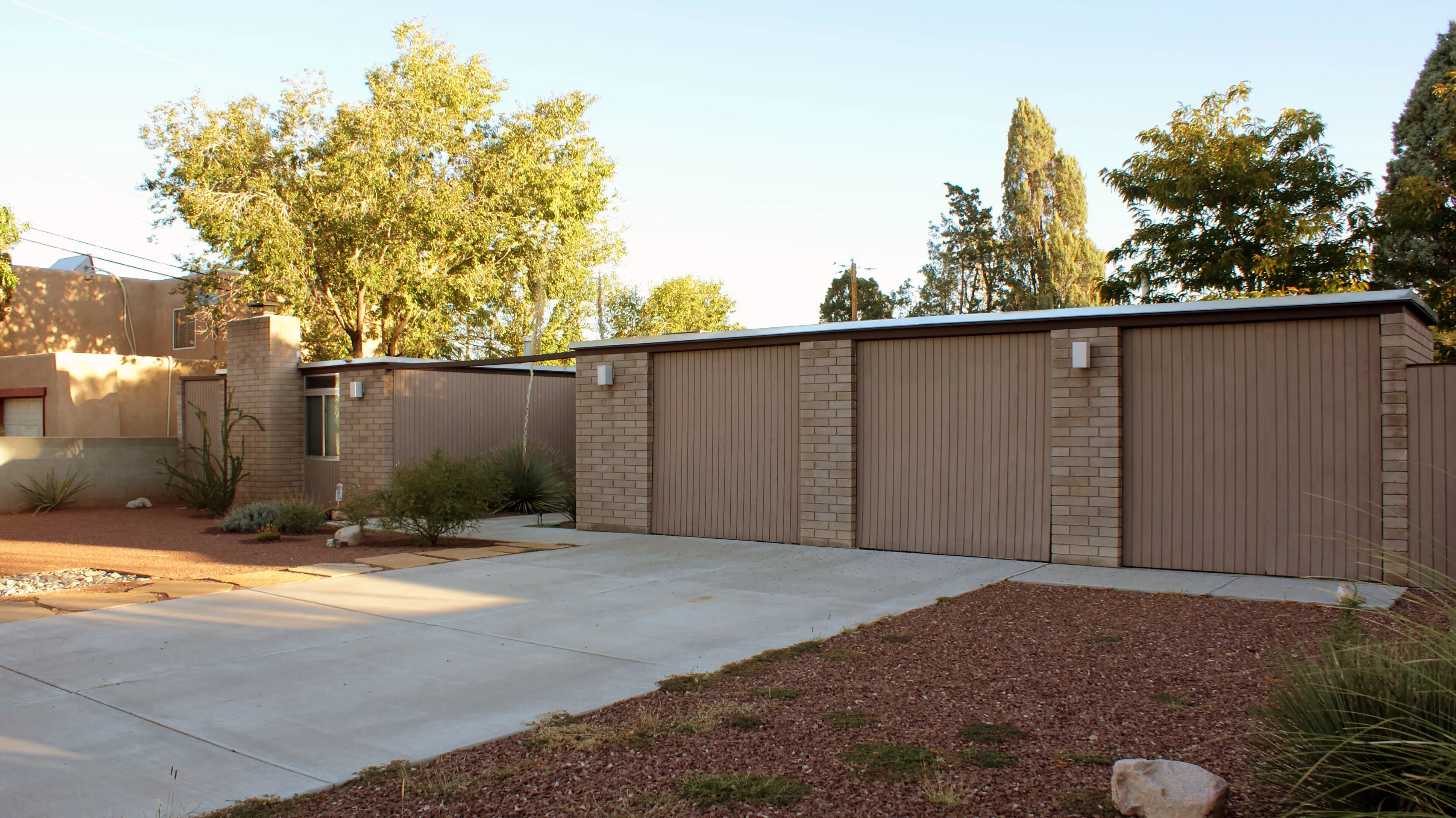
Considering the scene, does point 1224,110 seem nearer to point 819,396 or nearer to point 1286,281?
point 1286,281

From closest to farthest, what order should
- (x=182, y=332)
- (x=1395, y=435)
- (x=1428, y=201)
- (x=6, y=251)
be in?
(x=1395, y=435) → (x=1428, y=201) → (x=6, y=251) → (x=182, y=332)

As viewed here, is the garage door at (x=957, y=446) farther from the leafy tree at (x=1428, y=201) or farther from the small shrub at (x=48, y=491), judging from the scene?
the small shrub at (x=48, y=491)

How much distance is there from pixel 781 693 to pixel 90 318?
29.8m

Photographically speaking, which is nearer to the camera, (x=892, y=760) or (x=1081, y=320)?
(x=892, y=760)

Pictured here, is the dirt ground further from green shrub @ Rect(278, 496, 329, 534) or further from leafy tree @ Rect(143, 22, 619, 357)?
leafy tree @ Rect(143, 22, 619, 357)

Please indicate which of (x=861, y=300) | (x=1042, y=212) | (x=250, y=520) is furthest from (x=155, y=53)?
(x=861, y=300)

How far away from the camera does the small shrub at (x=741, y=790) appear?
3.47 meters

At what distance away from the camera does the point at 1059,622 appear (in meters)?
6.64

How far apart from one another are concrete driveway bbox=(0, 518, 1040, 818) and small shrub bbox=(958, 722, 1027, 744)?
1832mm

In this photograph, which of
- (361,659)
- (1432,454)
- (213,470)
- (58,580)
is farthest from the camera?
(213,470)

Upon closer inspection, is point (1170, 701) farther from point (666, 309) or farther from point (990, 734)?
point (666, 309)

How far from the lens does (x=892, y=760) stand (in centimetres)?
385

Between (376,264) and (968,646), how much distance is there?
19.8 meters

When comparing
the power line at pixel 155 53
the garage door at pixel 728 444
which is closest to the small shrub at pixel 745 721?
the garage door at pixel 728 444
